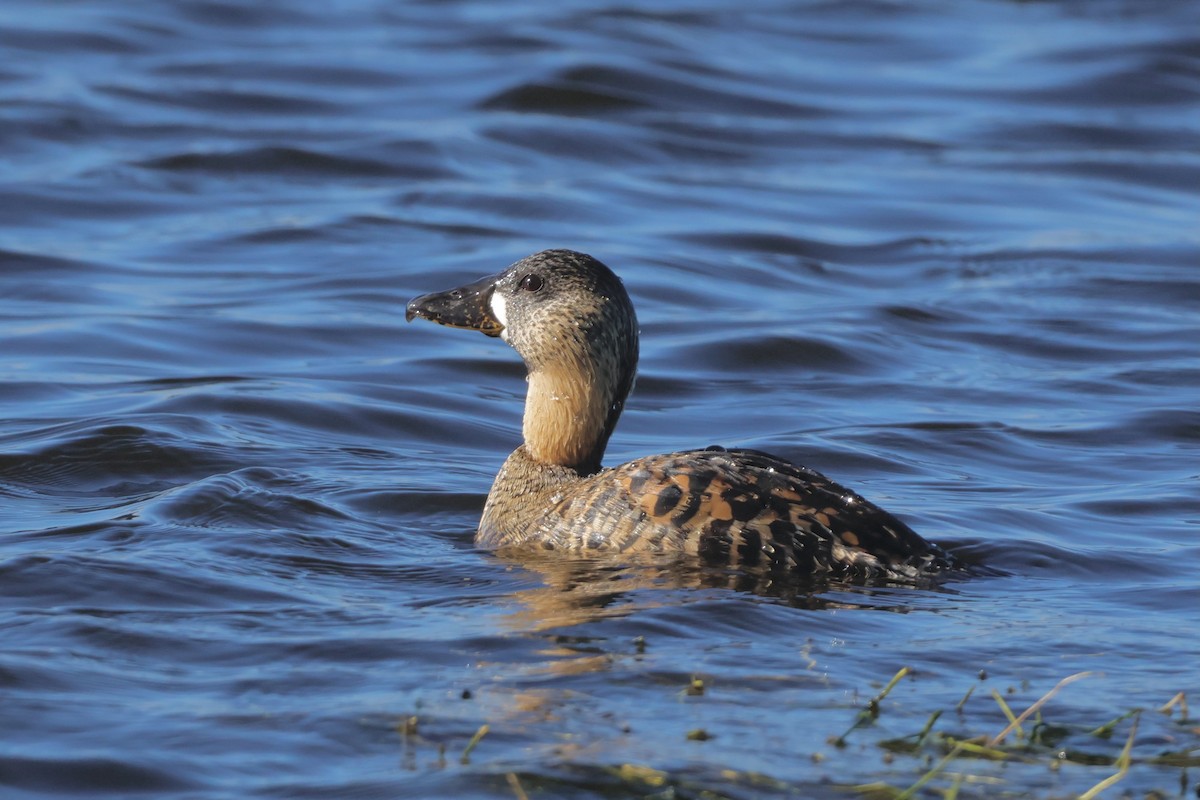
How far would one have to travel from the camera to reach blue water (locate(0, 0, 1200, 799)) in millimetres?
5020

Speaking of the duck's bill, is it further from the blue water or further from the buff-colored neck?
the blue water

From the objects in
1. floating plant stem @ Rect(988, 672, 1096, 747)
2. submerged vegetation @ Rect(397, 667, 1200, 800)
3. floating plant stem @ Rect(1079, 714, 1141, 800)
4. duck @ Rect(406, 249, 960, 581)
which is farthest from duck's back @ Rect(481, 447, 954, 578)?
floating plant stem @ Rect(1079, 714, 1141, 800)

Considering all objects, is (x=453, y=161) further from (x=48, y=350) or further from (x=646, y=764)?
(x=646, y=764)

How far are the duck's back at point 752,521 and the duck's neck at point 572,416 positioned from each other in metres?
0.64

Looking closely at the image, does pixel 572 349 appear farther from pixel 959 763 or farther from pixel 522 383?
pixel 522 383

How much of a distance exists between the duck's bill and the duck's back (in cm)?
122

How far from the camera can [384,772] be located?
468 centimetres

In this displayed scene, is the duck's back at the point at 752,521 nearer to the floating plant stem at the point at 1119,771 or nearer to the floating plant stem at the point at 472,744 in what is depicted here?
the floating plant stem at the point at 1119,771

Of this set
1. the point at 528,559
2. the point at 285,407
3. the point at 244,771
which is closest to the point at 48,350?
the point at 285,407

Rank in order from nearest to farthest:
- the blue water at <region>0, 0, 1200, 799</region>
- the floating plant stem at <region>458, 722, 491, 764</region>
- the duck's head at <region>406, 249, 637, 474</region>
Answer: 1. the floating plant stem at <region>458, 722, 491, 764</region>
2. the blue water at <region>0, 0, 1200, 799</region>
3. the duck's head at <region>406, 249, 637, 474</region>

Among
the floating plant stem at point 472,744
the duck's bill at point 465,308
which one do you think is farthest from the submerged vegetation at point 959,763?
the duck's bill at point 465,308

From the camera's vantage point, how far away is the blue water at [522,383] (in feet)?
16.5

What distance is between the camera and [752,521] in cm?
644

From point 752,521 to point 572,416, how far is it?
46.6 inches
